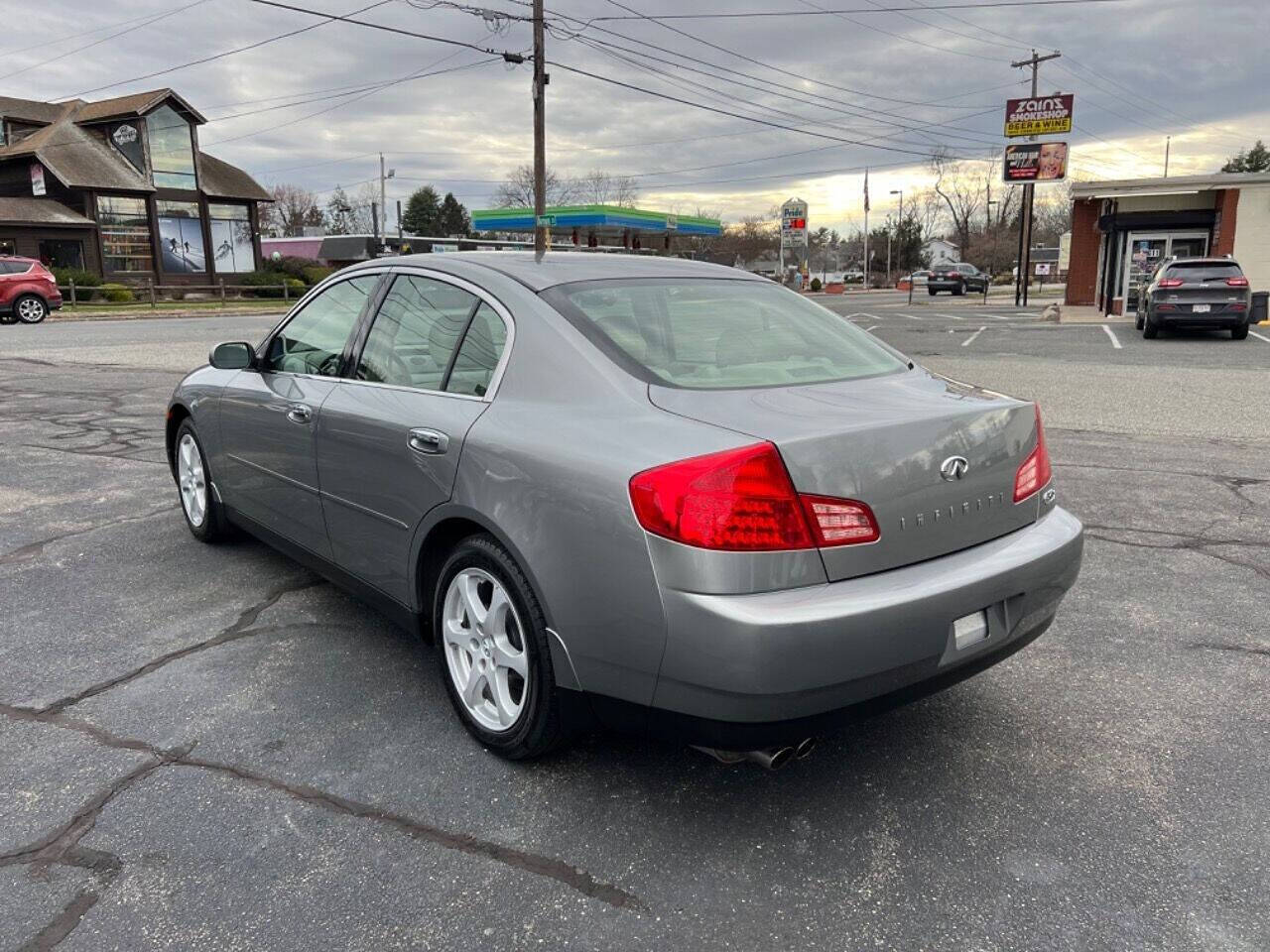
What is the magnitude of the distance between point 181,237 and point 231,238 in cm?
283

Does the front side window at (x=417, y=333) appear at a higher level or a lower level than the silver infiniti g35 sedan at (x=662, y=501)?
higher

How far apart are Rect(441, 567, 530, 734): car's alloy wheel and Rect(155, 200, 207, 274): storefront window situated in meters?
44.2

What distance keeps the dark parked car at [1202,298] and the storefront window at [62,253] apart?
38647 millimetres

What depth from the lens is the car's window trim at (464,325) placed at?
2992mm

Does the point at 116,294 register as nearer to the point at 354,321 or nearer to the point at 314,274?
the point at 314,274

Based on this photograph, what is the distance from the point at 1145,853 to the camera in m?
2.50

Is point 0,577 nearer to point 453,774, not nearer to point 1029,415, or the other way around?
point 453,774

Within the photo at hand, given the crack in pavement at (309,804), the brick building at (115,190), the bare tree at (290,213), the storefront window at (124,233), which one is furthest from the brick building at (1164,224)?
the bare tree at (290,213)

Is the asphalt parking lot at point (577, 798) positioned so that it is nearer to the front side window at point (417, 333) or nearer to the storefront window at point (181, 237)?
the front side window at point (417, 333)

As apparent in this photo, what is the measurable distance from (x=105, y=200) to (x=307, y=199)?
69.4 meters

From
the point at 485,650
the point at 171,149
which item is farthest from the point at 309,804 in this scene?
the point at 171,149

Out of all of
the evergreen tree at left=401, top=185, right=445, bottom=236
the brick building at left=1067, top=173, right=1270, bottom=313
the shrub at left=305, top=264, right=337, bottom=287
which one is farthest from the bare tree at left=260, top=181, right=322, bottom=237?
the brick building at left=1067, top=173, right=1270, bottom=313

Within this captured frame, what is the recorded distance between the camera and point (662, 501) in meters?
2.34

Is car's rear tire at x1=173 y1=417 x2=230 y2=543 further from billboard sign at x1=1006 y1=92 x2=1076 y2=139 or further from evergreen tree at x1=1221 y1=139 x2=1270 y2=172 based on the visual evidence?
evergreen tree at x1=1221 y1=139 x2=1270 y2=172
